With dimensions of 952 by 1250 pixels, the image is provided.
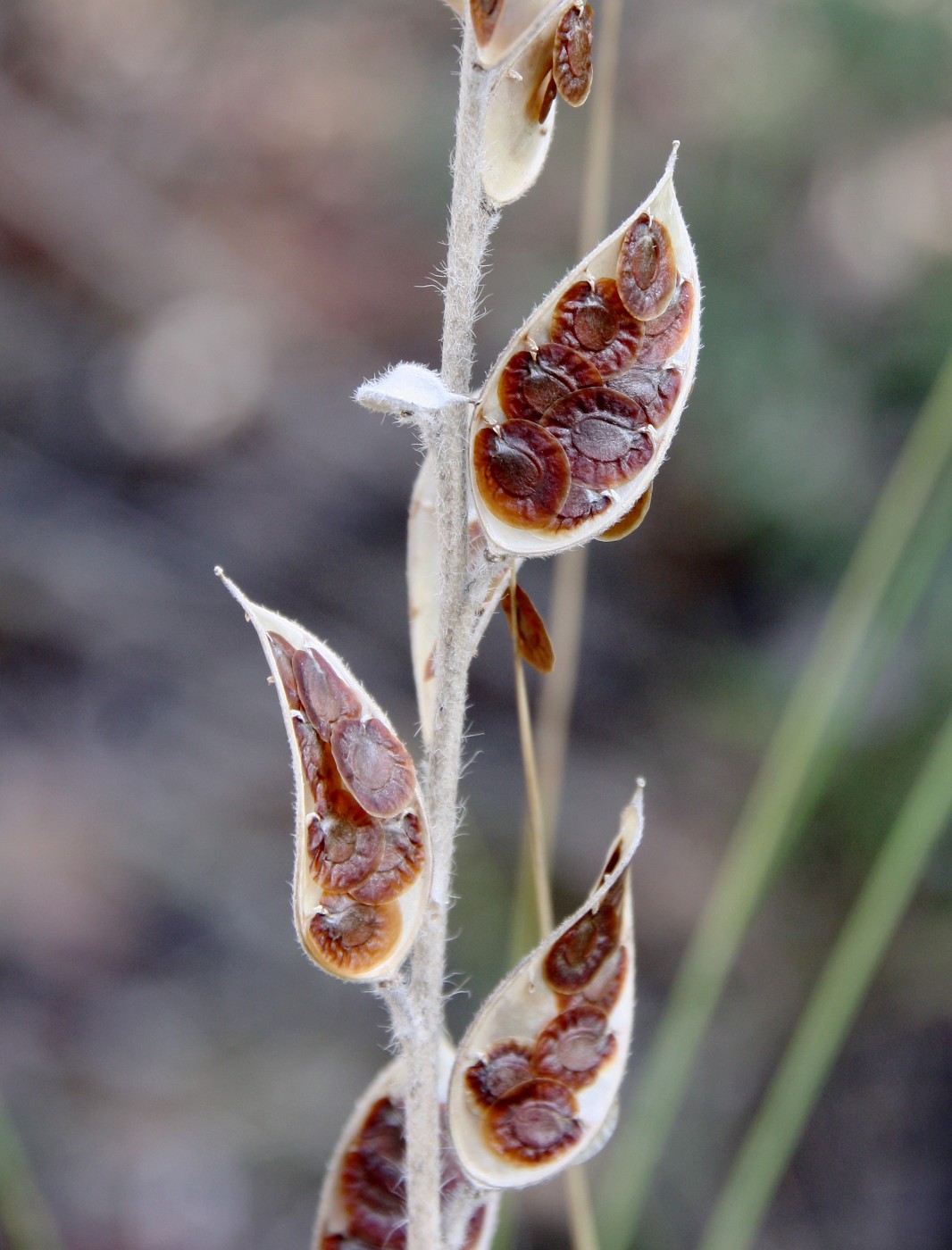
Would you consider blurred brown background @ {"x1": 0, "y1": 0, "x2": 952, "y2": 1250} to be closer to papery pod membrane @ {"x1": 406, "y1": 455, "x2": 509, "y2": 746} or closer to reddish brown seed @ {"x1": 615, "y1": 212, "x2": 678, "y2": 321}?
papery pod membrane @ {"x1": 406, "y1": 455, "x2": 509, "y2": 746}

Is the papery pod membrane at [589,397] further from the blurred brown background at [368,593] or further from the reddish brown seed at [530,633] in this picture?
the blurred brown background at [368,593]

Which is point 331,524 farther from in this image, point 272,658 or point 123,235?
point 272,658

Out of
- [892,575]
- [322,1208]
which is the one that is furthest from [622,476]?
[892,575]

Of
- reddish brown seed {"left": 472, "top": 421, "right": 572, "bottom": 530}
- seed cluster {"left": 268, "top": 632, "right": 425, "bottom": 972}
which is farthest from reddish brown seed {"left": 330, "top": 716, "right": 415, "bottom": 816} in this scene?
reddish brown seed {"left": 472, "top": 421, "right": 572, "bottom": 530}

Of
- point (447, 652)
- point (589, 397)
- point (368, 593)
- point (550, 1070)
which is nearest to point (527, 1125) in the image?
point (550, 1070)

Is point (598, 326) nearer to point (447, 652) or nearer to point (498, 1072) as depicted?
point (447, 652)

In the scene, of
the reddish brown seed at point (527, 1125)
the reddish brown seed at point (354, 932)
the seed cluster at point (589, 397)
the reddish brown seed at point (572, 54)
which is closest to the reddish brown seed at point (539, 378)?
the seed cluster at point (589, 397)
